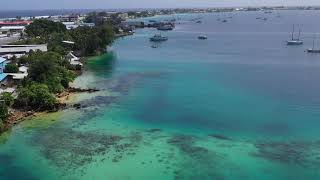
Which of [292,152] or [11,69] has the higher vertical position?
[11,69]

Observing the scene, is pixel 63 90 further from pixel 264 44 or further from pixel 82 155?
pixel 264 44

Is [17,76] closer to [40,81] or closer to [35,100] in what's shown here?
[40,81]

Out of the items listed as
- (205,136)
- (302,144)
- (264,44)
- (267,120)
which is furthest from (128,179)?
(264,44)

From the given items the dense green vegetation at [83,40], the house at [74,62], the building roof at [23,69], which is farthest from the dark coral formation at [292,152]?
the dense green vegetation at [83,40]

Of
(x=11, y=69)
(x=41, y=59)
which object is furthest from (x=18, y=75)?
(x=41, y=59)

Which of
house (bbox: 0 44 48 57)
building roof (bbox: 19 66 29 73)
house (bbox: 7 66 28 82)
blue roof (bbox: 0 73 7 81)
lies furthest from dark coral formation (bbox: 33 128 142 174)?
house (bbox: 0 44 48 57)

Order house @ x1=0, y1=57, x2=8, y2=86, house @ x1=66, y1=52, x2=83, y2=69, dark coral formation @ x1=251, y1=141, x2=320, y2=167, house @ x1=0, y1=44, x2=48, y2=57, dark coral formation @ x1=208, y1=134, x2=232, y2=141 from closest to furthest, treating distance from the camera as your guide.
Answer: dark coral formation @ x1=251, y1=141, x2=320, y2=167
dark coral formation @ x1=208, y1=134, x2=232, y2=141
house @ x1=0, y1=57, x2=8, y2=86
house @ x1=66, y1=52, x2=83, y2=69
house @ x1=0, y1=44, x2=48, y2=57

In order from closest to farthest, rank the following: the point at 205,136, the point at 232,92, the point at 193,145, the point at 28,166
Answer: the point at 28,166 < the point at 193,145 < the point at 205,136 < the point at 232,92

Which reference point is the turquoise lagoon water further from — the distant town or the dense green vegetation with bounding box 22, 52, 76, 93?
the dense green vegetation with bounding box 22, 52, 76, 93
